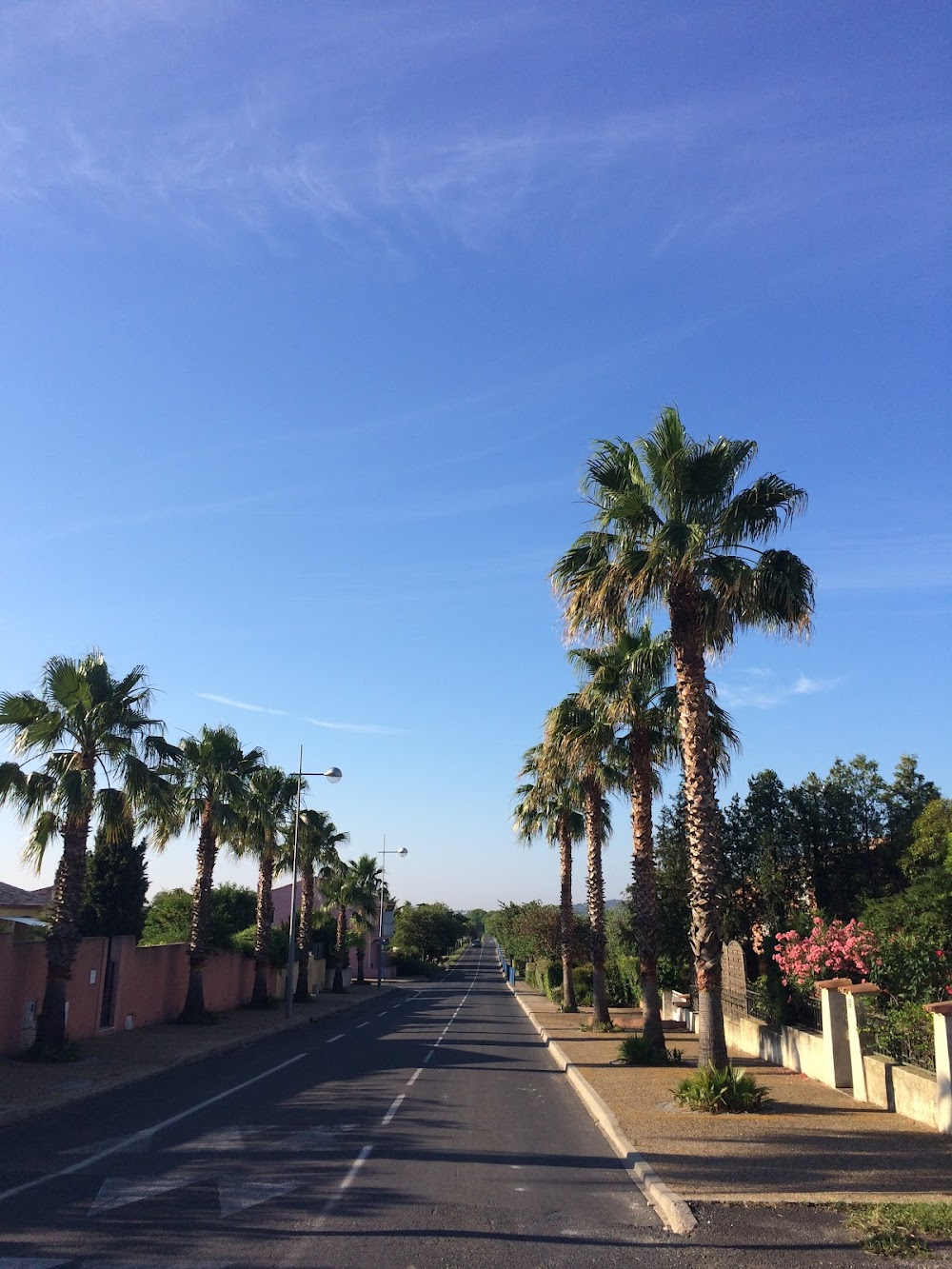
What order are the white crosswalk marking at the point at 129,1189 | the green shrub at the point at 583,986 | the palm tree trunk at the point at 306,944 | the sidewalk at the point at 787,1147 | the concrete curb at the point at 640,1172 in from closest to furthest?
the concrete curb at the point at 640,1172, the white crosswalk marking at the point at 129,1189, the sidewalk at the point at 787,1147, the green shrub at the point at 583,986, the palm tree trunk at the point at 306,944

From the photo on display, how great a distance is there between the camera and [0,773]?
20.5m

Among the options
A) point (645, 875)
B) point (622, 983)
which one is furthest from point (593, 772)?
point (622, 983)

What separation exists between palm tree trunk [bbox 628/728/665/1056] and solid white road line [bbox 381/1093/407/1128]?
6376mm

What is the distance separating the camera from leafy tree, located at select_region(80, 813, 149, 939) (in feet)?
118

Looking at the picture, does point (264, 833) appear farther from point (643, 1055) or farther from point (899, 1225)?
point (899, 1225)

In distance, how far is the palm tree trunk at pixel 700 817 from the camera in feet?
48.2

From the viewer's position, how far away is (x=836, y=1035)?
15.7m

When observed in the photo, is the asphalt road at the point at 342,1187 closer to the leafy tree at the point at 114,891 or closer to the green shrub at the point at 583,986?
the leafy tree at the point at 114,891

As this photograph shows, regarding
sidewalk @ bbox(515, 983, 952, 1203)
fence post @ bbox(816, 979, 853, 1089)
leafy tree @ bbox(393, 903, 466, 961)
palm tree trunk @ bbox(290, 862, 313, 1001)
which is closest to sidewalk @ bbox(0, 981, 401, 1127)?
sidewalk @ bbox(515, 983, 952, 1203)

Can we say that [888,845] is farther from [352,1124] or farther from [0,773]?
[0,773]

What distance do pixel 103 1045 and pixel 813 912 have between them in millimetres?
16386

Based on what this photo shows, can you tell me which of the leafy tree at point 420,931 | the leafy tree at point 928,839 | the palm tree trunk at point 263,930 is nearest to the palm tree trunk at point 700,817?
the leafy tree at point 928,839

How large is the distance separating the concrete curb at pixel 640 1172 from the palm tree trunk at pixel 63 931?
416 inches

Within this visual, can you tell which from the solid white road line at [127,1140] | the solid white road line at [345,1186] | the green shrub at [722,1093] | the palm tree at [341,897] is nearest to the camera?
the solid white road line at [345,1186]
